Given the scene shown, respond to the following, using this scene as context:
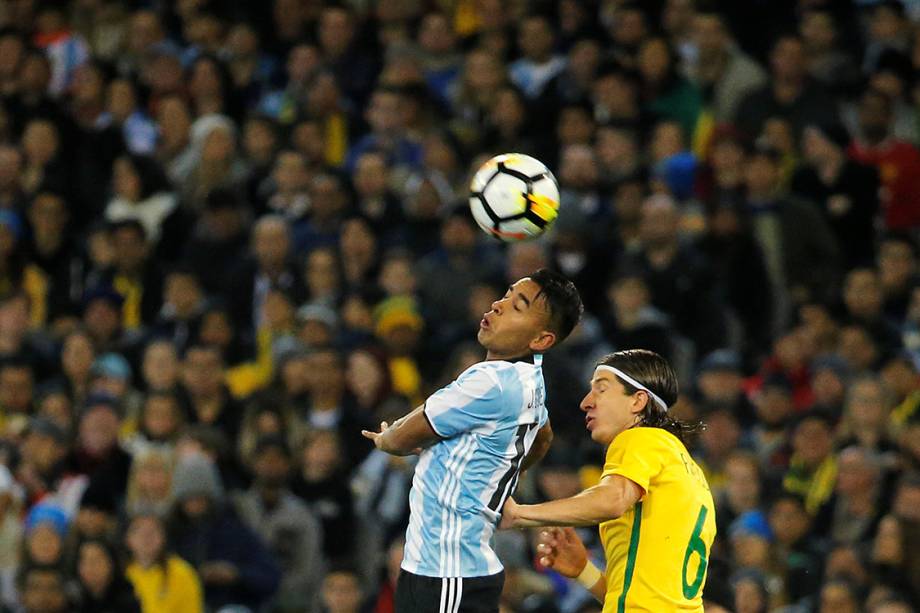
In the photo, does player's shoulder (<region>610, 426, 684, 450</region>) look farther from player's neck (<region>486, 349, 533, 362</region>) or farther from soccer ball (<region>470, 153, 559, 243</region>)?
soccer ball (<region>470, 153, 559, 243</region>)

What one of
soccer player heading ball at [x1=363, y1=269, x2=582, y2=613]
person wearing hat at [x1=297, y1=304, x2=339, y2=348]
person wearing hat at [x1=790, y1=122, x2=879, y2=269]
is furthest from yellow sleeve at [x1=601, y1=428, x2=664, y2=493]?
person wearing hat at [x1=790, y1=122, x2=879, y2=269]

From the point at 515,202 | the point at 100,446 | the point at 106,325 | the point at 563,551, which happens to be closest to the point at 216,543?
the point at 100,446

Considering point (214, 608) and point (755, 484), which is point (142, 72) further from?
point (755, 484)

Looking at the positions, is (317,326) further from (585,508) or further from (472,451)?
(585,508)

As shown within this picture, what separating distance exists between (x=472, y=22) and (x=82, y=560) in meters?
6.03

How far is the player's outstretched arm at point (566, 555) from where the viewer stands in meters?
6.72

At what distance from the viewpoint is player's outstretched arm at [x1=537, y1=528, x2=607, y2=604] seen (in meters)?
6.72

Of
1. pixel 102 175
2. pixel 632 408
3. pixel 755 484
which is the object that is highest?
pixel 102 175

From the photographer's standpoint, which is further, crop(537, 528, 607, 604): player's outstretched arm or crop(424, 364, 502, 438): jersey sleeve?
crop(537, 528, 607, 604): player's outstretched arm

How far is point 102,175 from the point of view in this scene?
1422 cm

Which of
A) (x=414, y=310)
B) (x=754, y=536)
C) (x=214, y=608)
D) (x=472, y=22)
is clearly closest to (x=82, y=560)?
(x=214, y=608)

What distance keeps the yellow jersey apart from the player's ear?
437mm

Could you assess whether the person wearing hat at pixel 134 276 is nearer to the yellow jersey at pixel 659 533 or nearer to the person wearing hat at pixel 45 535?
the person wearing hat at pixel 45 535

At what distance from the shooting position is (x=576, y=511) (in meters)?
6.15
